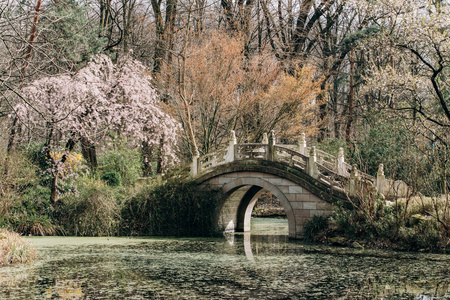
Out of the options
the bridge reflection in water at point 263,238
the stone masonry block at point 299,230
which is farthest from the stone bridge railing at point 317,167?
the bridge reflection in water at point 263,238

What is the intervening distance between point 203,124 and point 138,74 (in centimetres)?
363

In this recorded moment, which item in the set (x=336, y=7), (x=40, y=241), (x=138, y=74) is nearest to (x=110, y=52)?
(x=138, y=74)

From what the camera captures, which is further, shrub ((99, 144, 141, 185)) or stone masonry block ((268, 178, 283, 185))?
shrub ((99, 144, 141, 185))

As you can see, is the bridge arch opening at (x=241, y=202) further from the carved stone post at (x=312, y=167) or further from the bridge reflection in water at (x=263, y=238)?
the carved stone post at (x=312, y=167)

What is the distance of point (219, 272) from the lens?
39.1 ft

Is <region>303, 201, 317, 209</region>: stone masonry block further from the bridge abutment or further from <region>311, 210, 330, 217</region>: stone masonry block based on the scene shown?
<region>311, 210, 330, 217</region>: stone masonry block

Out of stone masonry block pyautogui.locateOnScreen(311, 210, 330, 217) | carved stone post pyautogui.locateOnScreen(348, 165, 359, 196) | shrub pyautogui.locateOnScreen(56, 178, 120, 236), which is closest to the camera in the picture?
carved stone post pyautogui.locateOnScreen(348, 165, 359, 196)

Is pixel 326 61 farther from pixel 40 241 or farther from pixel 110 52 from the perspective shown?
pixel 40 241

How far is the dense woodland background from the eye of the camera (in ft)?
59.4

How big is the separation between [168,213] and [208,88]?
6385mm

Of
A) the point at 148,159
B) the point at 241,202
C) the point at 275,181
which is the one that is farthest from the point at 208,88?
the point at 275,181

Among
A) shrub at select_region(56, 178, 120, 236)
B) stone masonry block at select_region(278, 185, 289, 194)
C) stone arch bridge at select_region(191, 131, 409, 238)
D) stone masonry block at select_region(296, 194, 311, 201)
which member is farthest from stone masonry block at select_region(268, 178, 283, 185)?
shrub at select_region(56, 178, 120, 236)

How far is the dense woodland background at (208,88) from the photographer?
1809 centimetres

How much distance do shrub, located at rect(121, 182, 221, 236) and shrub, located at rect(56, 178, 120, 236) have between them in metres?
0.56
